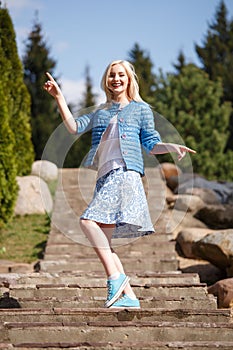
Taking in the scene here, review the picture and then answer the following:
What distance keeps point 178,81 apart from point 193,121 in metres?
1.46

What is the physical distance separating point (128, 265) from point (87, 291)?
2.09m

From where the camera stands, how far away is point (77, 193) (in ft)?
32.2

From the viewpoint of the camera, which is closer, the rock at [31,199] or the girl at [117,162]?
the girl at [117,162]

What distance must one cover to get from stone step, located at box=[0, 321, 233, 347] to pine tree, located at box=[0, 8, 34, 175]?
24.7 ft

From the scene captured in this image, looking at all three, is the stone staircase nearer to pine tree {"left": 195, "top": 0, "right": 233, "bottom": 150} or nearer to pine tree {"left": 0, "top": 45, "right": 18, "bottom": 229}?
pine tree {"left": 0, "top": 45, "right": 18, "bottom": 229}

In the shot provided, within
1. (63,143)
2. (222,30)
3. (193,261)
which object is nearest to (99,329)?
(193,261)

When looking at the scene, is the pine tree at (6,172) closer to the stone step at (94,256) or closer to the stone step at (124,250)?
the stone step at (124,250)

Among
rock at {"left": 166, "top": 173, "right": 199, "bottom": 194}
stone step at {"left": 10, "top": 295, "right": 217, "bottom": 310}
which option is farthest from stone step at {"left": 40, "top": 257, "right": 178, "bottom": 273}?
rock at {"left": 166, "top": 173, "right": 199, "bottom": 194}

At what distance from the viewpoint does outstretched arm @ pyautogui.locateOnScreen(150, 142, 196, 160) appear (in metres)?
3.78

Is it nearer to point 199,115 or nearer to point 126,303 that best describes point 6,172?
point 126,303

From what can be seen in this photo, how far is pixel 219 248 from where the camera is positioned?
5996 mm

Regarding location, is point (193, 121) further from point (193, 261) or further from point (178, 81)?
point (193, 261)

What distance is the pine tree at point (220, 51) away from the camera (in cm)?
2161

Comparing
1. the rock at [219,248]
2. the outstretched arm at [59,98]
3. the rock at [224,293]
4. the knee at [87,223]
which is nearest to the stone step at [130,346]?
the knee at [87,223]
